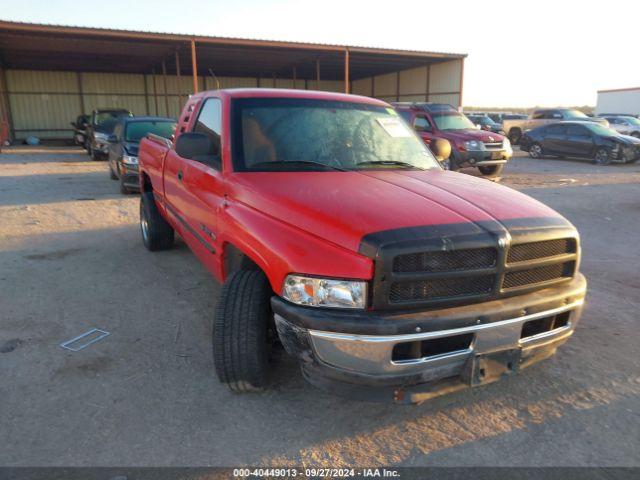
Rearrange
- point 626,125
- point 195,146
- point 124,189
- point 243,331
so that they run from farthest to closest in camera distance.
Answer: point 626,125 < point 124,189 < point 195,146 < point 243,331

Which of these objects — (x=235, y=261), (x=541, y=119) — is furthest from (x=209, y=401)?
(x=541, y=119)

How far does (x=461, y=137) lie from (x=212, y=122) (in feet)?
33.8

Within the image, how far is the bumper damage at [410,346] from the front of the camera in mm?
2318

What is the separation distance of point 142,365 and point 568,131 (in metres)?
18.4

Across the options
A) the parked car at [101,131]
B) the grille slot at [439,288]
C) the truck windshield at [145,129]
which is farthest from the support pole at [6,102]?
the grille slot at [439,288]

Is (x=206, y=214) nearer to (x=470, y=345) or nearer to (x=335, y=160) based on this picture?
(x=335, y=160)

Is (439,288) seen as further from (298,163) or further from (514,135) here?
(514,135)

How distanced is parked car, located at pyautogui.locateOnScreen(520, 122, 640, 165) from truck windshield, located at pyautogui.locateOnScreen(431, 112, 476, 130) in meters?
5.65

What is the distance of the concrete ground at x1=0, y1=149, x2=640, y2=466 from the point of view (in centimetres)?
253

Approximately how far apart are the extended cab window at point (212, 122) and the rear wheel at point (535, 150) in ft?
58.5

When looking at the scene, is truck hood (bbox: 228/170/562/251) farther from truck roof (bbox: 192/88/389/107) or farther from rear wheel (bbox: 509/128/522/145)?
rear wheel (bbox: 509/128/522/145)

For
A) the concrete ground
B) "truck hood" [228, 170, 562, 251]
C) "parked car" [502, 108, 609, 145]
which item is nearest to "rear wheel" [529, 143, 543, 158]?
"parked car" [502, 108, 609, 145]

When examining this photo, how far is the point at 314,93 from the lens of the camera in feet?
13.3

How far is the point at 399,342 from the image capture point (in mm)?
2314
